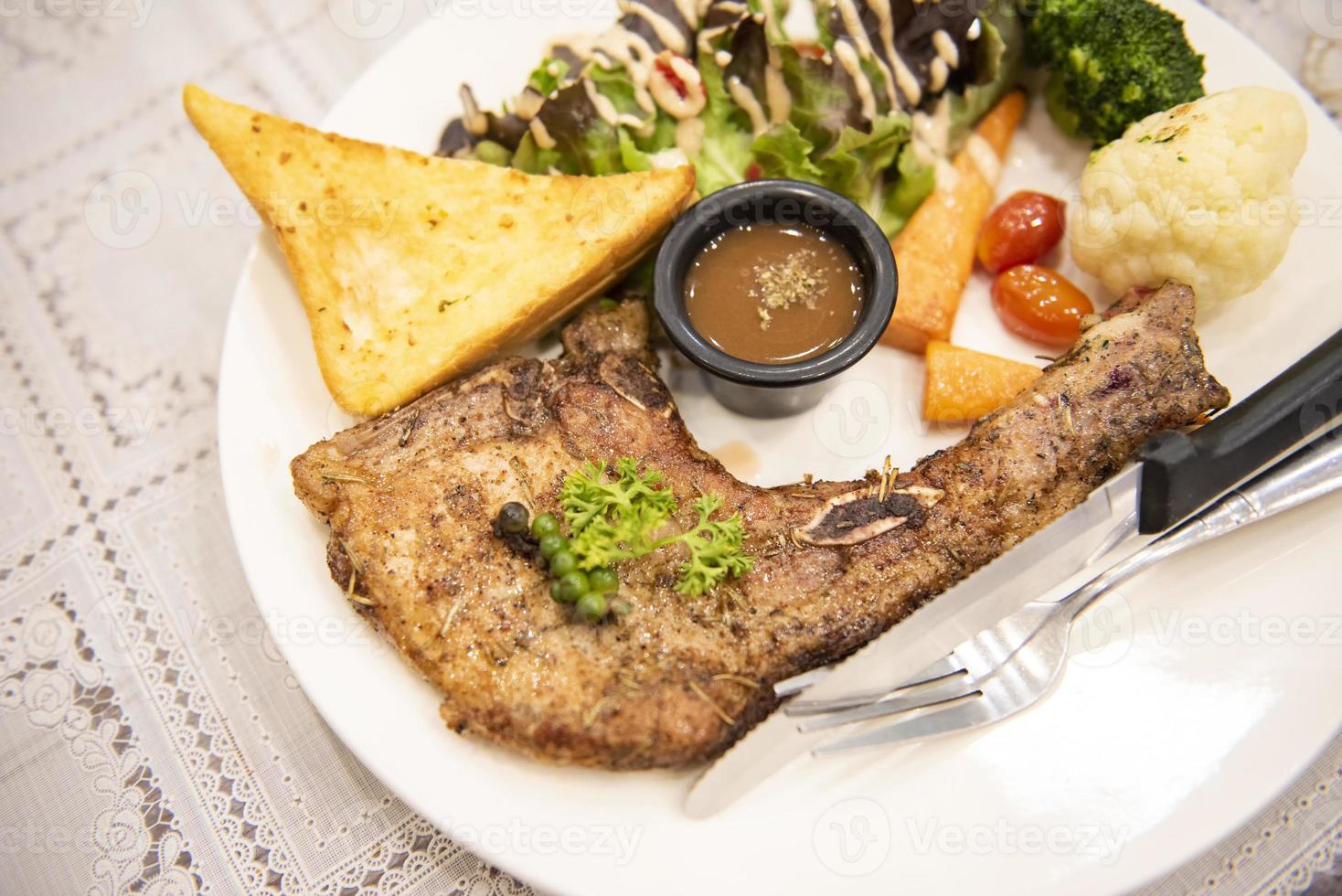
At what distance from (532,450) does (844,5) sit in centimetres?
231

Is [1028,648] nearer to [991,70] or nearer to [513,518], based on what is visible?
[513,518]

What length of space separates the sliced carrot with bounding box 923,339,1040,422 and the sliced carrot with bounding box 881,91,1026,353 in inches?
7.5

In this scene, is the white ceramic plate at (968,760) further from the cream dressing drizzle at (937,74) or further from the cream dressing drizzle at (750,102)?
the cream dressing drizzle at (750,102)

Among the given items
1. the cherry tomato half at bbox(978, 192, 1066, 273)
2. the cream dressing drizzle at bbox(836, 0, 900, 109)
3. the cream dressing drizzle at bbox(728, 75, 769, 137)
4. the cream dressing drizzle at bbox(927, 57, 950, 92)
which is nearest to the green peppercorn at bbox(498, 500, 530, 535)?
the cream dressing drizzle at bbox(728, 75, 769, 137)

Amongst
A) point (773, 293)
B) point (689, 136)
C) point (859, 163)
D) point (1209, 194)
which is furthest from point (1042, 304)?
point (689, 136)

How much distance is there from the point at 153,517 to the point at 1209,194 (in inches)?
172

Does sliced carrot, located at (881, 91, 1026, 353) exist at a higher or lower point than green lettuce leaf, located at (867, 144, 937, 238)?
lower

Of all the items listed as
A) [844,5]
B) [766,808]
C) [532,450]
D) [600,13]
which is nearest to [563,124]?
[600,13]

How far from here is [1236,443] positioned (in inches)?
105

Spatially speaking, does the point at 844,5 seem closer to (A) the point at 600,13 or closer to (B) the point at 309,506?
(A) the point at 600,13

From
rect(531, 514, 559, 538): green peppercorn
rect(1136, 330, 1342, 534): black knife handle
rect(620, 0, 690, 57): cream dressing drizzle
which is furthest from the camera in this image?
rect(620, 0, 690, 57): cream dressing drizzle

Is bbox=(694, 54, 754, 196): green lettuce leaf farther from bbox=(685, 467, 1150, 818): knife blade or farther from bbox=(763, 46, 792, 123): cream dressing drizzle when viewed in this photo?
bbox=(685, 467, 1150, 818): knife blade

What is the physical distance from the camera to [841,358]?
3.17m

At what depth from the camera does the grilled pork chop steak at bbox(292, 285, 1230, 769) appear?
108 inches
